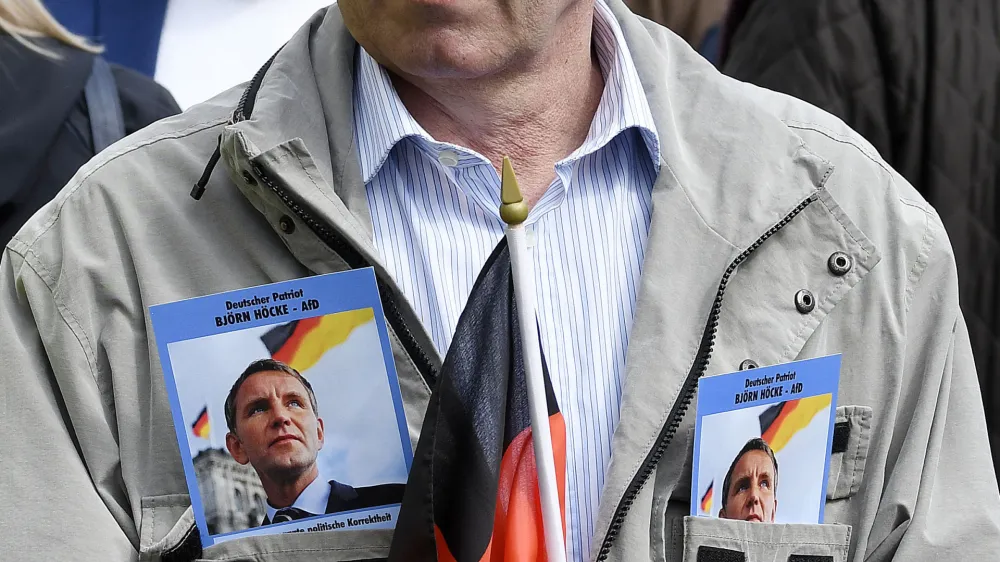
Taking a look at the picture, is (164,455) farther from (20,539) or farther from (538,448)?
(538,448)

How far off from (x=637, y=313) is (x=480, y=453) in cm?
35

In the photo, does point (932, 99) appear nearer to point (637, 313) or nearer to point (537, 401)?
point (637, 313)

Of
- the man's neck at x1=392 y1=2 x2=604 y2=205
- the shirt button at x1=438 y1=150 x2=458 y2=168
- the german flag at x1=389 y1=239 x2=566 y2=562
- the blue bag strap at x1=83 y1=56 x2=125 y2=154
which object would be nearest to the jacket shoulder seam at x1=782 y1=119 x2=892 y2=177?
the man's neck at x1=392 y1=2 x2=604 y2=205

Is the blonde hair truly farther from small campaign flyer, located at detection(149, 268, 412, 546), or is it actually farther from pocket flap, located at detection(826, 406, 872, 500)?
pocket flap, located at detection(826, 406, 872, 500)

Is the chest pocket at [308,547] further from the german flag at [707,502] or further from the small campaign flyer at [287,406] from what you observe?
the german flag at [707,502]

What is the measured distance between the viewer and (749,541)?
1763 mm

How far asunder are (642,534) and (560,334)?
283 millimetres

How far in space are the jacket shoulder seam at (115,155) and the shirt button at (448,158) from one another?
0.28 meters

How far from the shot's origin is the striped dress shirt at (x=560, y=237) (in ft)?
5.90

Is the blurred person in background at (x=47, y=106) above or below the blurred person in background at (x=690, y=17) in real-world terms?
below

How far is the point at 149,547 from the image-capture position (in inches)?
63.9

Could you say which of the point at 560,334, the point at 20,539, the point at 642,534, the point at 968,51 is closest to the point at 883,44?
the point at 968,51

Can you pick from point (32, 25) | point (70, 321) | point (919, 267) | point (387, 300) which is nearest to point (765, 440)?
point (919, 267)

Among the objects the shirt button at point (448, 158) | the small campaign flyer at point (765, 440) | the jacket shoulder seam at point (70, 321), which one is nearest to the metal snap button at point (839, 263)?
the small campaign flyer at point (765, 440)
